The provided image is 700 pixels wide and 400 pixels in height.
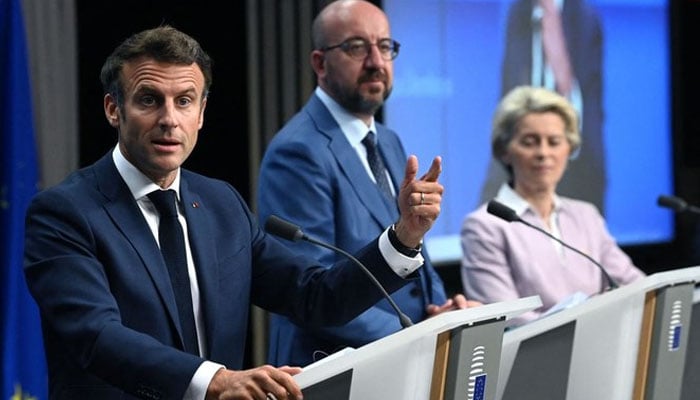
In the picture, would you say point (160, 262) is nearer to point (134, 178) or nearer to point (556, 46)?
point (134, 178)

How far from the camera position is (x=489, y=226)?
3.82 metres

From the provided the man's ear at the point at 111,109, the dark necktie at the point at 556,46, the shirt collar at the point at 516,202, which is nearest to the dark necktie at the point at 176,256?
the man's ear at the point at 111,109

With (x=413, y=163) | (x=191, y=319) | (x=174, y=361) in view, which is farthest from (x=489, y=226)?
(x=174, y=361)

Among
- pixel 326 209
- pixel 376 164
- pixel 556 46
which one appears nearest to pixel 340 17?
pixel 376 164

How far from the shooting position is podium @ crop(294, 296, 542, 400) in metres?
1.97

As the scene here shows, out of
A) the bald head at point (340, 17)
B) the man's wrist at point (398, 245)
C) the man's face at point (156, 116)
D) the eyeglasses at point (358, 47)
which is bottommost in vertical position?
the man's wrist at point (398, 245)

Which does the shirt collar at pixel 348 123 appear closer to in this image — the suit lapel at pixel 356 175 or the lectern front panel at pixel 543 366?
the suit lapel at pixel 356 175

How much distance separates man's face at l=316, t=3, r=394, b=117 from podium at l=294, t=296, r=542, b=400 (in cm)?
126

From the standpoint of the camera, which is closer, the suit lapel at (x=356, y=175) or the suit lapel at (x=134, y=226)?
the suit lapel at (x=134, y=226)

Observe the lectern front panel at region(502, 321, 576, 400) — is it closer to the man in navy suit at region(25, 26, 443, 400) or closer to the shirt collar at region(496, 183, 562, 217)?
the man in navy suit at region(25, 26, 443, 400)

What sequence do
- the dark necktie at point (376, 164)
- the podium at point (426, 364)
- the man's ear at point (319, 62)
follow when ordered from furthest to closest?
1. the man's ear at point (319, 62)
2. the dark necktie at point (376, 164)
3. the podium at point (426, 364)

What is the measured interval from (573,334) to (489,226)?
4.12 feet

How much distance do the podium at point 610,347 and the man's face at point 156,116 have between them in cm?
74

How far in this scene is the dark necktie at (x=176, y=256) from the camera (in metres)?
2.34
